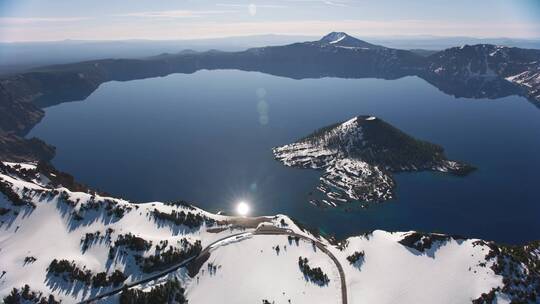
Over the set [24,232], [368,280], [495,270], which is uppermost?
[24,232]

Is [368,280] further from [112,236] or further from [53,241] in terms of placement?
[53,241]

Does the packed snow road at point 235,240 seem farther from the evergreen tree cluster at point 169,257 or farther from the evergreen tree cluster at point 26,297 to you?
the evergreen tree cluster at point 26,297

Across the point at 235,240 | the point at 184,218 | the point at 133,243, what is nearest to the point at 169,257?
the point at 133,243

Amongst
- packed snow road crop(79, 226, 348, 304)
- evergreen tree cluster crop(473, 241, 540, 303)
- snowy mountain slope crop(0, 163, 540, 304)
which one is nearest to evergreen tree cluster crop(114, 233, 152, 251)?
snowy mountain slope crop(0, 163, 540, 304)

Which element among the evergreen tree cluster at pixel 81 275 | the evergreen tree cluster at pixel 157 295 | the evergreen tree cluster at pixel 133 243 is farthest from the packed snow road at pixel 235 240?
the evergreen tree cluster at pixel 133 243

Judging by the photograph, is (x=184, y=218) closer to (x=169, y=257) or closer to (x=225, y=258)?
(x=169, y=257)

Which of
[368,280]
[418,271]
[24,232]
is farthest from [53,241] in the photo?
[418,271]
